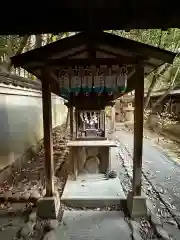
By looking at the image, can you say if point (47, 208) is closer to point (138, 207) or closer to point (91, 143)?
point (138, 207)

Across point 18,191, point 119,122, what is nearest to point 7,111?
point 18,191

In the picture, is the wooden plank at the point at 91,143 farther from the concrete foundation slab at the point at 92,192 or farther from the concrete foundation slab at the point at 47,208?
the concrete foundation slab at the point at 47,208

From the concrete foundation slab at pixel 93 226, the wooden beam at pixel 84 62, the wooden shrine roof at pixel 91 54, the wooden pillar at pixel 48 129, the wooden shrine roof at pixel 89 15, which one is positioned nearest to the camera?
the wooden shrine roof at pixel 89 15

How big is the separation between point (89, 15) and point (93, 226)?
3.48 meters

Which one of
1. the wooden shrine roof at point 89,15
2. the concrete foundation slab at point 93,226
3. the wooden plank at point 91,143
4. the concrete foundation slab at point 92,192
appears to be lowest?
the concrete foundation slab at point 93,226

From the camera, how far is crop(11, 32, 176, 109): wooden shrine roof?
3.35 metres

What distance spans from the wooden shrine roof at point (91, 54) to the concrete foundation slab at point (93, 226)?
9.40 feet

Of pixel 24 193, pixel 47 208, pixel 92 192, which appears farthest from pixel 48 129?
pixel 24 193

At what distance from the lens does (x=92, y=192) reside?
484 centimetres

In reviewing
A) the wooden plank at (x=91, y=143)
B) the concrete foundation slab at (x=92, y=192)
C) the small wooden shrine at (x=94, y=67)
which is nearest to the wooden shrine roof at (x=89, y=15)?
the small wooden shrine at (x=94, y=67)

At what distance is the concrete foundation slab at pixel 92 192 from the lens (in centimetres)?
448

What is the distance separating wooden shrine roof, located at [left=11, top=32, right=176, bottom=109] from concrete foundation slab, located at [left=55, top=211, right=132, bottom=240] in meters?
2.87

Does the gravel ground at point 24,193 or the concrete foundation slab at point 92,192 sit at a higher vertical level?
the concrete foundation slab at point 92,192

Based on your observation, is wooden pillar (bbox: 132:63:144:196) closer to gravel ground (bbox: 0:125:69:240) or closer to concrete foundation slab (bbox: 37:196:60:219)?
concrete foundation slab (bbox: 37:196:60:219)
